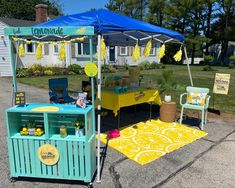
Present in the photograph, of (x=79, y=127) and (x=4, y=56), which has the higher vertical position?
(x=4, y=56)

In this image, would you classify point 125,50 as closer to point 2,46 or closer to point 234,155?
point 2,46

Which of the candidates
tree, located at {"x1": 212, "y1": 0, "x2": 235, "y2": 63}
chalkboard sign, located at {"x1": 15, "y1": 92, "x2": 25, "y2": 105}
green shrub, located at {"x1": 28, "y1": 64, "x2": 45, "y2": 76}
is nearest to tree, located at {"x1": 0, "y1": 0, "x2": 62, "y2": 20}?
green shrub, located at {"x1": 28, "y1": 64, "x2": 45, "y2": 76}

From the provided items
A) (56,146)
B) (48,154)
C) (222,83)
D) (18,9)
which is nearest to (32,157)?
(48,154)

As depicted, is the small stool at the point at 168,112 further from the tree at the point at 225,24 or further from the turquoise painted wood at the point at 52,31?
the tree at the point at 225,24

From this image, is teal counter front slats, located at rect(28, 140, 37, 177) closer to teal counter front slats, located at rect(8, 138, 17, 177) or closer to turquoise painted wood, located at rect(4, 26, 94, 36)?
Answer: teal counter front slats, located at rect(8, 138, 17, 177)

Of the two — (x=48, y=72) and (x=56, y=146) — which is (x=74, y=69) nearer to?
(x=48, y=72)

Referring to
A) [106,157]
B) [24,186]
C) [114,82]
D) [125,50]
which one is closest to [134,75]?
[114,82]

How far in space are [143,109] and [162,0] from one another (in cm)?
3104

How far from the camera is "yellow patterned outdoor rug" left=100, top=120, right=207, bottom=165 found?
4503 millimetres

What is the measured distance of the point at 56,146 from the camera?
335 centimetres

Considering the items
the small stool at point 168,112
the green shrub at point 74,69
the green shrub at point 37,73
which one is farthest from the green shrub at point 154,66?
the small stool at point 168,112

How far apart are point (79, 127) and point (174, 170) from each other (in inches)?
72.8

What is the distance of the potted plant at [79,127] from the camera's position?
3436mm

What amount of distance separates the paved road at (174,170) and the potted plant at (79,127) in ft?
2.62
